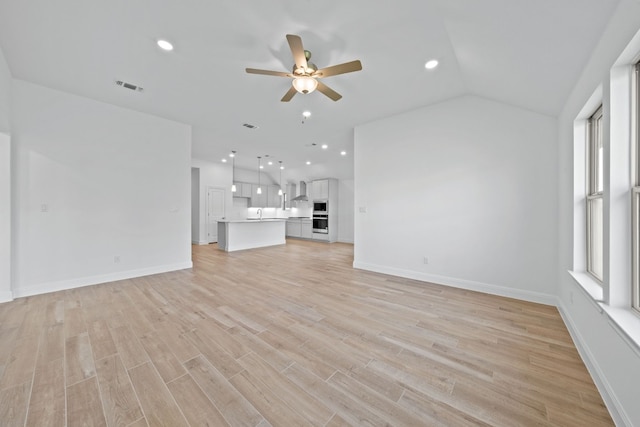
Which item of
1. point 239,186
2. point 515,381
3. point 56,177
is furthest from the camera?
point 239,186

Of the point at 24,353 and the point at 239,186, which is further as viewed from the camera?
the point at 239,186

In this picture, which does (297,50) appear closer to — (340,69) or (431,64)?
(340,69)

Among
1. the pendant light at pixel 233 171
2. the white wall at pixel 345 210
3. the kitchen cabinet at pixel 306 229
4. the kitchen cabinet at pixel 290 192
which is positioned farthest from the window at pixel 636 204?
the kitchen cabinet at pixel 290 192

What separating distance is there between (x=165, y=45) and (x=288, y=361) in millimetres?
3456

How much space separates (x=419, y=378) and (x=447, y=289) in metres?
2.23

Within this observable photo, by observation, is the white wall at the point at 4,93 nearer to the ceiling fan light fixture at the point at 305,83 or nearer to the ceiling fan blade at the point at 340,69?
the ceiling fan light fixture at the point at 305,83

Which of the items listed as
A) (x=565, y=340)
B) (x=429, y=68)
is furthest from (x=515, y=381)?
(x=429, y=68)

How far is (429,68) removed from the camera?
9.42 ft

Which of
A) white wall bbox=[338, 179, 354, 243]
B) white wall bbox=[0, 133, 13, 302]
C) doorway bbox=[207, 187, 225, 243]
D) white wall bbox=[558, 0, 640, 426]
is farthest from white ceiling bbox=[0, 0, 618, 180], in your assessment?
white wall bbox=[338, 179, 354, 243]

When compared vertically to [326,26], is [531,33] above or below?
below

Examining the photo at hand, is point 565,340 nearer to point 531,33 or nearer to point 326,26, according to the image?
point 531,33

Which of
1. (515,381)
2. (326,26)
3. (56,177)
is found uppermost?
(326,26)

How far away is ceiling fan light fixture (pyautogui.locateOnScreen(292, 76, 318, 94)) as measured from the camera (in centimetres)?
246

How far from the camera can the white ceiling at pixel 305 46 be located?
1.95m
